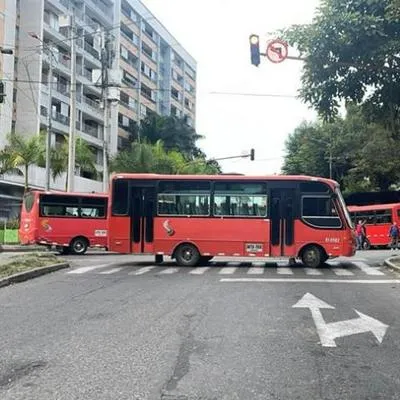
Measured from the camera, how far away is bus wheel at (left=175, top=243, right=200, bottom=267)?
822 inches

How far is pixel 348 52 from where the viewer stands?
1734 centimetres

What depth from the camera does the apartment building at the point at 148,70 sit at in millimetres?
73062

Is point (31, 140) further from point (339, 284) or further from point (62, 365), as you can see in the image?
point (62, 365)

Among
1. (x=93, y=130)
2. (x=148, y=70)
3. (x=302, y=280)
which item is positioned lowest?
(x=302, y=280)

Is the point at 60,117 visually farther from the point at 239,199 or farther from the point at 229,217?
the point at 229,217

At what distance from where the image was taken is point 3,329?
28.1 ft

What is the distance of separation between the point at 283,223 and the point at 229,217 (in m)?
1.80

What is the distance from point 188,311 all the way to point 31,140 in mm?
32458

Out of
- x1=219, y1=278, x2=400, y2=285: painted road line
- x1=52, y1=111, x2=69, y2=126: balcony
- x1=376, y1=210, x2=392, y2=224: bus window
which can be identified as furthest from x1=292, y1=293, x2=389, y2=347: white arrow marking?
x1=52, y1=111, x2=69, y2=126: balcony

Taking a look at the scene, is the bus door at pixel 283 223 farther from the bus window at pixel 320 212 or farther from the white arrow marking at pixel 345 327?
the white arrow marking at pixel 345 327

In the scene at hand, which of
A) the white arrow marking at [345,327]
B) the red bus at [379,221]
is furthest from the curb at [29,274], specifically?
the red bus at [379,221]

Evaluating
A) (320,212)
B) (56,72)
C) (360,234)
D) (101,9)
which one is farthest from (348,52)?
(101,9)

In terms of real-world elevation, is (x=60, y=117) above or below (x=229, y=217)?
above

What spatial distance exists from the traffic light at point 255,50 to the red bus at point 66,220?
16771 millimetres
